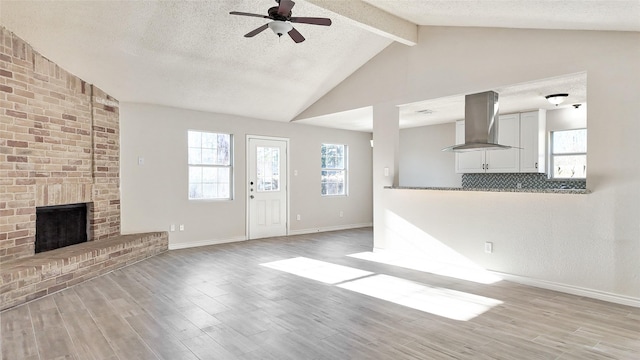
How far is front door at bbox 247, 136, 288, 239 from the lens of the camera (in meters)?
7.12

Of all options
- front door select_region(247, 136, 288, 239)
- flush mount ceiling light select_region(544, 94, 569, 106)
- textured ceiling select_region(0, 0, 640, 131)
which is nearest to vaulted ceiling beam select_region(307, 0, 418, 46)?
textured ceiling select_region(0, 0, 640, 131)

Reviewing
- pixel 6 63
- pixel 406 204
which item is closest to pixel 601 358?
pixel 406 204

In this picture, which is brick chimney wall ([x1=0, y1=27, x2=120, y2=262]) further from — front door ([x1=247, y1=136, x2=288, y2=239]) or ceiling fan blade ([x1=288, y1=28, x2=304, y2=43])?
ceiling fan blade ([x1=288, y1=28, x2=304, y2=43])

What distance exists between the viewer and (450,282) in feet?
13.6

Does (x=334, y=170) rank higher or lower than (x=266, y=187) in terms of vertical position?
higher

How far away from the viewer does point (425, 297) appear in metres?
3.61

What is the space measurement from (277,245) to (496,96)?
4185 millimetres

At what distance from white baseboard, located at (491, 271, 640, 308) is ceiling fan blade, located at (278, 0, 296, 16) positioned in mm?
3703

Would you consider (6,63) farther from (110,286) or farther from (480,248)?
(480,248)

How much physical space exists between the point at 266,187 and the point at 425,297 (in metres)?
4.45

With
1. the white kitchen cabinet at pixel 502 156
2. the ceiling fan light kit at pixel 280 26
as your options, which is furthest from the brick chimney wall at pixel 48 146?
the white kitchen cabinet at pixel 502 156

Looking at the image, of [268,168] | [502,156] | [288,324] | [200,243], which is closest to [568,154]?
[502,156]

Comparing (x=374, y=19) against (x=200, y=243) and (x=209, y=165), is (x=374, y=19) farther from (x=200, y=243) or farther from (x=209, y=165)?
(x=200, y=243)

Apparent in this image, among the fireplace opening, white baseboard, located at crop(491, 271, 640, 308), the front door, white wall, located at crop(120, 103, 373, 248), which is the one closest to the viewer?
white baseboard, located at crop(491, 271, 640, 308)
